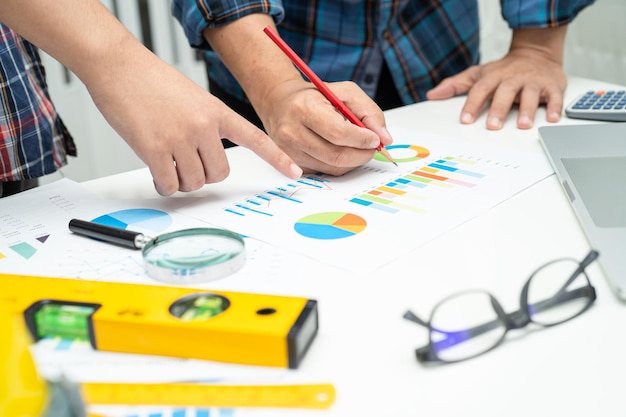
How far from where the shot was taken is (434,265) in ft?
1.77

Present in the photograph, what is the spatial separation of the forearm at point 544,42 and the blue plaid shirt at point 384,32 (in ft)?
0.12

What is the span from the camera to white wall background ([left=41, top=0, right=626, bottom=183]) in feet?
6.26

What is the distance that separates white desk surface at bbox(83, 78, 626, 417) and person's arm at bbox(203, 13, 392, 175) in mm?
196

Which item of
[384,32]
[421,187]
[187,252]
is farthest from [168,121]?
[384,32]

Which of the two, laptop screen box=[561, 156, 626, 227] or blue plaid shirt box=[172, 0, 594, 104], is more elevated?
blue plaid shirt box=[172, 0, 594, 104]

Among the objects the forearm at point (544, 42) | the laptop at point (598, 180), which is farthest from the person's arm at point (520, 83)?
the laptop at point (598, 180)

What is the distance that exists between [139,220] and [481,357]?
39 centimetres

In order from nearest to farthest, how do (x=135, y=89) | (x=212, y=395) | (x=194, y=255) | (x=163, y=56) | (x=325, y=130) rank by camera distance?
1. (x=212, y=395)
2. (x=194, y=255)
3. (x=135, y=89)
4. (x=325, y=130)
5. (x=163, y=56)

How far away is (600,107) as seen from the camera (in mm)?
956

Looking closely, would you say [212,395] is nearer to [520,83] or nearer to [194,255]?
[194,255]

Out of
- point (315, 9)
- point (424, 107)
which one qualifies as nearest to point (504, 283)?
point (424, 107)

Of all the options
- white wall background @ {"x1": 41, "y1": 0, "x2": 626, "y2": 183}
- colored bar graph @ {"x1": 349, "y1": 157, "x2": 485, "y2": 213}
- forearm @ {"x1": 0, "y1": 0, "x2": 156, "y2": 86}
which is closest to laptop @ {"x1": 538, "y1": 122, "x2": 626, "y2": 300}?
colored bar graph @ {"x1": 349, "y1": 157, "x2": 485, "y2": 213}

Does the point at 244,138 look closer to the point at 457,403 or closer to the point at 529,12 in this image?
the point at 457,403

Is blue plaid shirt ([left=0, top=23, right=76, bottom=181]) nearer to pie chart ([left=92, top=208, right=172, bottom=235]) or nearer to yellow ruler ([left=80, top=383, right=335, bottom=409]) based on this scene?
pie chart ([left=92, top=208, right=172, bottom=235])
